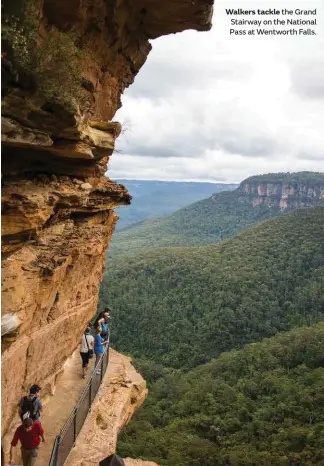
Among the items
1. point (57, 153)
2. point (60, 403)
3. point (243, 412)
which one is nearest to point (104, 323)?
point (60, 403)

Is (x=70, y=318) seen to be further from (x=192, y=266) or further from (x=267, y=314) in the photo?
(x=192, y=266)

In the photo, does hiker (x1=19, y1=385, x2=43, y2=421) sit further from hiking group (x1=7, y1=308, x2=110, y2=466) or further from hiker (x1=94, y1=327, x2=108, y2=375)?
hiker (x1=94, y1=327, x2=108, y2=375)

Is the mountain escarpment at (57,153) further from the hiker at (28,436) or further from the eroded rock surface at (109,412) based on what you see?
the eroded rock surface at (109,412)

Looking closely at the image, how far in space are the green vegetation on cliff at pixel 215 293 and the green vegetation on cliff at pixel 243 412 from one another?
1135cm

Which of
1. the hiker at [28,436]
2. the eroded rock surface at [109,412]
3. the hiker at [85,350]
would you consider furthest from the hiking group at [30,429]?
the hiker at [85,350]

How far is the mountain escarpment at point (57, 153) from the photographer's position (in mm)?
6996

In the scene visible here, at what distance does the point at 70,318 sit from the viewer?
11094 mm

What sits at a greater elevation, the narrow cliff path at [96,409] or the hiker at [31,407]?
the hiker at [31,407]

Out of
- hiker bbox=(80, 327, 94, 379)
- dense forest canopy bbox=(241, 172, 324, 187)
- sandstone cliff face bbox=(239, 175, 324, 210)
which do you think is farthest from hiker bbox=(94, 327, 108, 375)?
dense forest canopy bbox=(241, 172, 324, 187)

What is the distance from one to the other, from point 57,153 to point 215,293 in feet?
239

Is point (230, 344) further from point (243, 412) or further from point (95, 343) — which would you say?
point (95, 343)

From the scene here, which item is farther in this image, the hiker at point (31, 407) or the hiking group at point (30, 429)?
the hiker at point (31, 407)

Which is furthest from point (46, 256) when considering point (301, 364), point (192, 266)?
point (192, 266)

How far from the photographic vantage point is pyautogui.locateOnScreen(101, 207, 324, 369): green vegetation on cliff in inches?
2758
